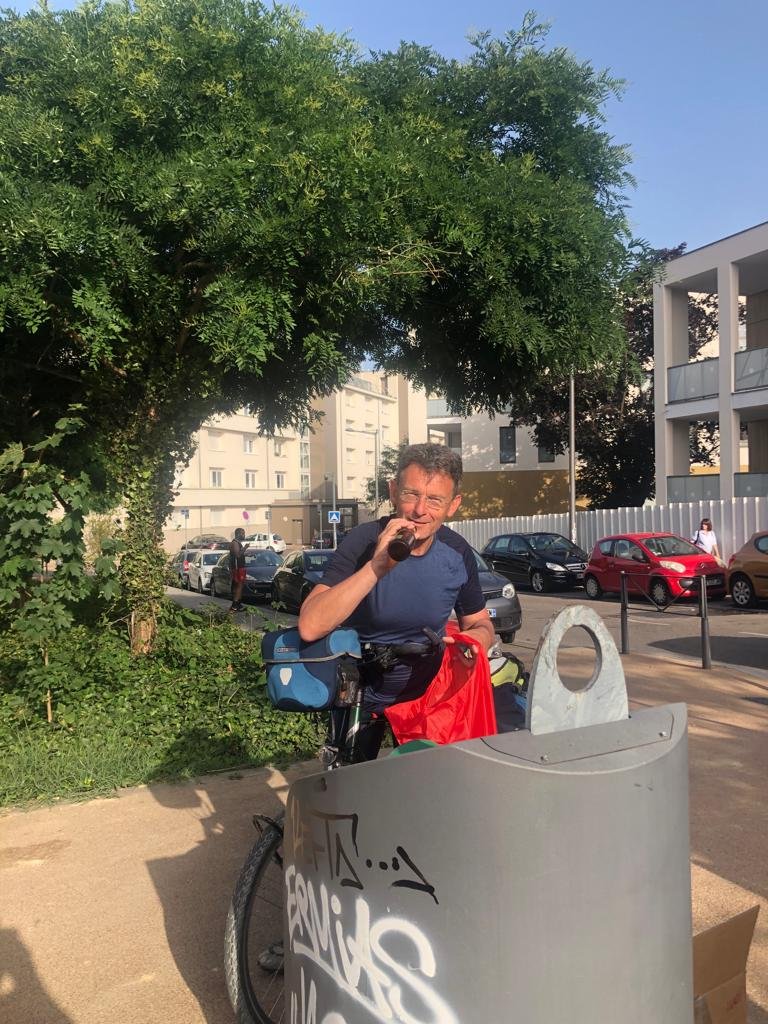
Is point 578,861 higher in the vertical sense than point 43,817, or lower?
higher

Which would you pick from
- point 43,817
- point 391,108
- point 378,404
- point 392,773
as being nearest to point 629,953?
point 392,773

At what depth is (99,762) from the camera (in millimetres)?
5473

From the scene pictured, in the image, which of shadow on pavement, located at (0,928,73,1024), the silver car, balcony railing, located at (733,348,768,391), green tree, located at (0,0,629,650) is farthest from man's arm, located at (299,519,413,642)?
the silver car

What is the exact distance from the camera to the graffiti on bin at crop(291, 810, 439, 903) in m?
1.57

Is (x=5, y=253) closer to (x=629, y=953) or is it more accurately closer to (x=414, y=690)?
(x=414, y=690)

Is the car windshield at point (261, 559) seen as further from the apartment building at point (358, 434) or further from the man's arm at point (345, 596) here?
the apartment building at point (358, 434)

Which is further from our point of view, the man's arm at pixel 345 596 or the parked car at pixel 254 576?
the parked car at pixel 254 576

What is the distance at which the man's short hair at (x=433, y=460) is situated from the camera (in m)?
2.74

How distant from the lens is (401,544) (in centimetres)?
229

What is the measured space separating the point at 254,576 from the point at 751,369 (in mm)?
14929

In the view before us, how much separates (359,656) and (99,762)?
3537mm

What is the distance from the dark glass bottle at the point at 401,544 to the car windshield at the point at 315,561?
16370 millimetres

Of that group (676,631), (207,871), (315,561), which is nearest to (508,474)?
(315,561)

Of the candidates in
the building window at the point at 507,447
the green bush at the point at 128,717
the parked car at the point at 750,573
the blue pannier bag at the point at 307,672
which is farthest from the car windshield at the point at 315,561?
the building window at the point at 507,447
